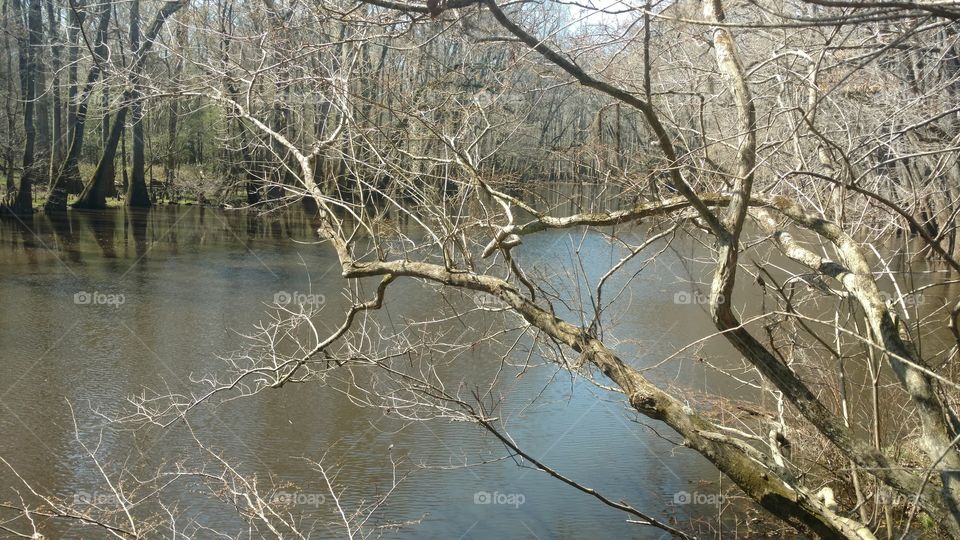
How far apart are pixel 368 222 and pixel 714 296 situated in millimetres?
1876

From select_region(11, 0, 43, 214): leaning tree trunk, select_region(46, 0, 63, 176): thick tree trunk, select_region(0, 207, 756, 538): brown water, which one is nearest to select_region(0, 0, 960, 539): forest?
select_region(0, 207, 756, 538): brown water

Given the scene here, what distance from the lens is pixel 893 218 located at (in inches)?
212

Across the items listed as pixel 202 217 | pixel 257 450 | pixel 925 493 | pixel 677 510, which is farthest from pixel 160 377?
pixel 202 217

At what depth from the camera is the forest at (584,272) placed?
396 centimetres

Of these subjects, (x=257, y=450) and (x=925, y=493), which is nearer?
(x=925, y=493)

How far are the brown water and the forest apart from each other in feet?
0.18

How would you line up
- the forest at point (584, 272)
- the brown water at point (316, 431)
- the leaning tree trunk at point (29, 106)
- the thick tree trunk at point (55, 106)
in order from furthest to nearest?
the thick tree trunk at point (55, 106) < the leaning tree trunk at point (29, 106) < the brown water at point (316, 431) < the forest at point (584, 272)

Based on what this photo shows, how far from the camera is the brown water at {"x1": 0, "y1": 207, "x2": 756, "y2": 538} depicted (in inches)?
266

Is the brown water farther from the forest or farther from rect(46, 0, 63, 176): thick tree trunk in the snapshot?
rect(46, 0, 63, 176): thick tree trunk

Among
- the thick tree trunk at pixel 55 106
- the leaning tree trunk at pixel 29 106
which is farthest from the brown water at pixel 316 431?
the thick tree trunk at pixel 55 106

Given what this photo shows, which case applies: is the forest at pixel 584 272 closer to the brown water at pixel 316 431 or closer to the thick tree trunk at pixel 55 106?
the brown water at pixel 316 431

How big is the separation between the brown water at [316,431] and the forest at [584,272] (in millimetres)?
55

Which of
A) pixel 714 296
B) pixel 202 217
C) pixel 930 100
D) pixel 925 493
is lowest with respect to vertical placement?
pixel 202 217

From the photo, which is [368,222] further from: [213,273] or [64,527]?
[213,273]
